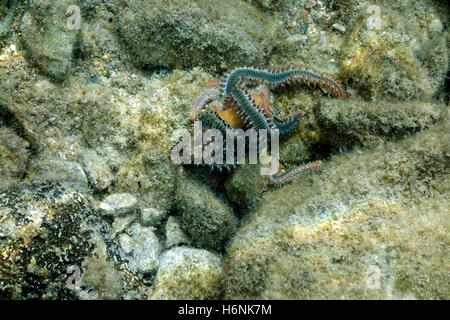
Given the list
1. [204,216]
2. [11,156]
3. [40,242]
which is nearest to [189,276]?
[204,216]

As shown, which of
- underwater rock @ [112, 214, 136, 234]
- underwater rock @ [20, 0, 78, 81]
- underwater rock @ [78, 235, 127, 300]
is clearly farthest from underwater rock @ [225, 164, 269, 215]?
underwater rock @ [20, 0, 78, 81]

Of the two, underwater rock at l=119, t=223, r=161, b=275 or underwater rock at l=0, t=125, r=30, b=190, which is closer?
underwater rock at l=0, t=125, r=30, b=190

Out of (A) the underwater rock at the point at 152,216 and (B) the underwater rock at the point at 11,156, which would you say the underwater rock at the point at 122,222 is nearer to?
(A) the underwater rock at the point at 152,216

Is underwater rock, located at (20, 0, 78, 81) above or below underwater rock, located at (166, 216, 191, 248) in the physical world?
above

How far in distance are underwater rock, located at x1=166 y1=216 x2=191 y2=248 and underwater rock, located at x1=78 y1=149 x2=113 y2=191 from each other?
0.94 m

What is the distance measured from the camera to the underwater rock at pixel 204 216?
12.6 feet

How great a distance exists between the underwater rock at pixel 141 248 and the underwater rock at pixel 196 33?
2.29 m

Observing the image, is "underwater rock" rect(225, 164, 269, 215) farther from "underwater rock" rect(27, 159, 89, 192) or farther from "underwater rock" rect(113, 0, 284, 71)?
"underwater rock" rect(27, 159, 89, 192)

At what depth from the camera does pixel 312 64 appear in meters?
4.52

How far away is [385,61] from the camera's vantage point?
4098 mm

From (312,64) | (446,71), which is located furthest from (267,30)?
(446,71)

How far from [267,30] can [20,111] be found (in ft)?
10.8

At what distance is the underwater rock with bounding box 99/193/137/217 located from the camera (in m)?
3.96
